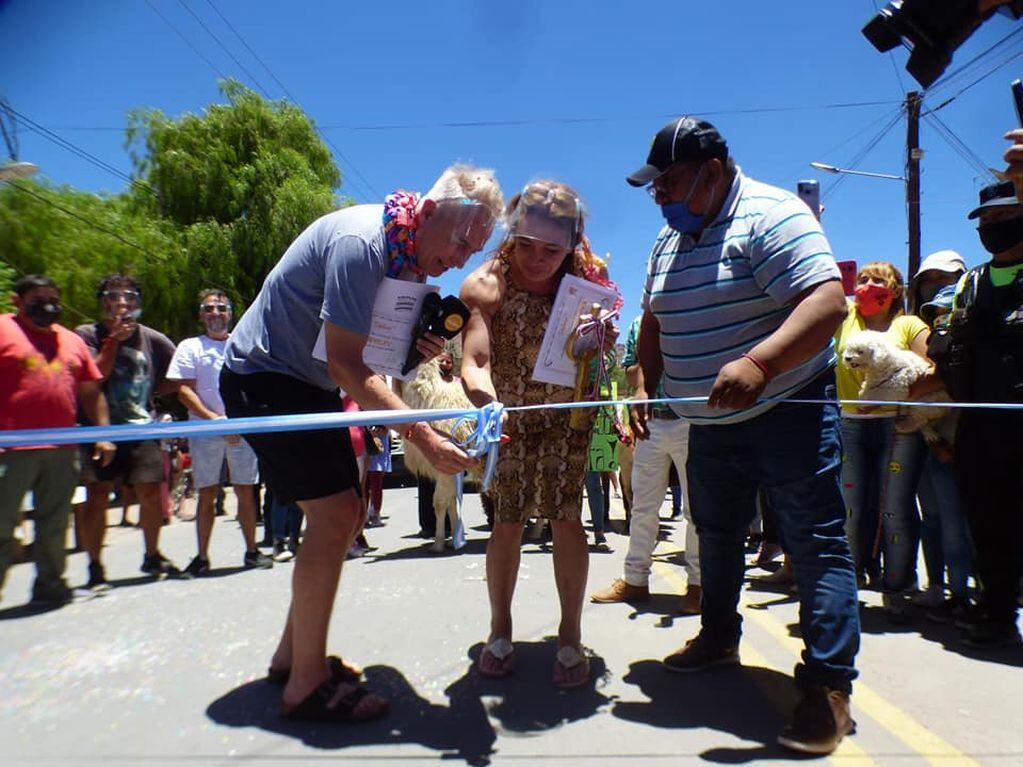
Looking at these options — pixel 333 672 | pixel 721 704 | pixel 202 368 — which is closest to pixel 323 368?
pixel 202 368

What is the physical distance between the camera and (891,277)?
166 inches

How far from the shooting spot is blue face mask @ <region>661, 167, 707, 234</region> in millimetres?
2555

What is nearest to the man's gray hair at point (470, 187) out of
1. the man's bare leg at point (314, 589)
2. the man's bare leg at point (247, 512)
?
the man's bare leg at point (314, 589)

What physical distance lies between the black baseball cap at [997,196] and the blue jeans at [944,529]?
134 centimetres

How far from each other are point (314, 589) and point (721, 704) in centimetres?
151

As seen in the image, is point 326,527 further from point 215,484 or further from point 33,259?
point 33,259

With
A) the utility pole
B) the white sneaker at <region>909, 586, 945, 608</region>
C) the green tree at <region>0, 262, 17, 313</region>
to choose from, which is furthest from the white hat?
the utility pole

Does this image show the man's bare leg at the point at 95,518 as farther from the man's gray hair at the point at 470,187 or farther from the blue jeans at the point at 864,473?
the blue jeans at the point at 864,473

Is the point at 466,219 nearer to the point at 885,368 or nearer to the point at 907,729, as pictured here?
the point at 907,729

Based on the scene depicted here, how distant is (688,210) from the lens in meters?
2.57

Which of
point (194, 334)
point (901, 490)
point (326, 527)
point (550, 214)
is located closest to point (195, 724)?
point (326, 527)

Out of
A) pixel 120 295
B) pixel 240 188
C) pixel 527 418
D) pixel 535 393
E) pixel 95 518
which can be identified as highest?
pixel 240 188

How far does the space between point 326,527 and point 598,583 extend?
2.68 metres

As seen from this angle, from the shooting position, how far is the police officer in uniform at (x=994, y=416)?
316 centimetres
